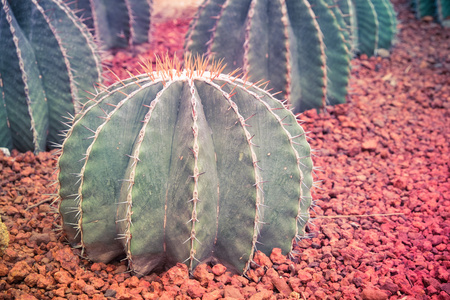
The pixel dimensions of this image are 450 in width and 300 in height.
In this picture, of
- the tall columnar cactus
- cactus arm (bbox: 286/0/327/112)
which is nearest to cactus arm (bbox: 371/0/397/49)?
cactus arm (bbox: 286/0/327/112)

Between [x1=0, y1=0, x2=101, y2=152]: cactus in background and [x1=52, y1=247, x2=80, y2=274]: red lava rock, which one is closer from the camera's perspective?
[x1=52, y1=247, x2=80, y2=274]: red lava rock

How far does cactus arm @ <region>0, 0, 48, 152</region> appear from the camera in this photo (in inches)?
130

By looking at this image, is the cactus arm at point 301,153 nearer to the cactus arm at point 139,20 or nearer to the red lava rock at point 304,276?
the red lava rock at point 304,276

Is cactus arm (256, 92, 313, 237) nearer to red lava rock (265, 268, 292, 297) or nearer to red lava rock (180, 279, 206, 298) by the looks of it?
red lava rock (265, 268, 292, 297)

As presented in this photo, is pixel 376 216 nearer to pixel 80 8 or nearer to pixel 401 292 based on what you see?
pixel 401 292

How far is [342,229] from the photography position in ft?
9.62

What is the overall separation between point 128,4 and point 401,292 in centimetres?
384

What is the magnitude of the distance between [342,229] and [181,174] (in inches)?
49.3

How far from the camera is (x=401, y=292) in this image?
8.00 ft

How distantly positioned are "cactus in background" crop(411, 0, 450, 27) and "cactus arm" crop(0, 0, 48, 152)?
5.39m

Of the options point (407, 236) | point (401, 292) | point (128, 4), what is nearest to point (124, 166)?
point (401, 292)

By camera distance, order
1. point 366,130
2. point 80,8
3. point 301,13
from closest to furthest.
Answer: point 301,13 < point 366,130 < point 80,8

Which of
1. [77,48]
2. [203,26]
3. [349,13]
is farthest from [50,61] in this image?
[349,13]

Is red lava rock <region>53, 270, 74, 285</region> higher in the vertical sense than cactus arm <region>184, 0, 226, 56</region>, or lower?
lower
